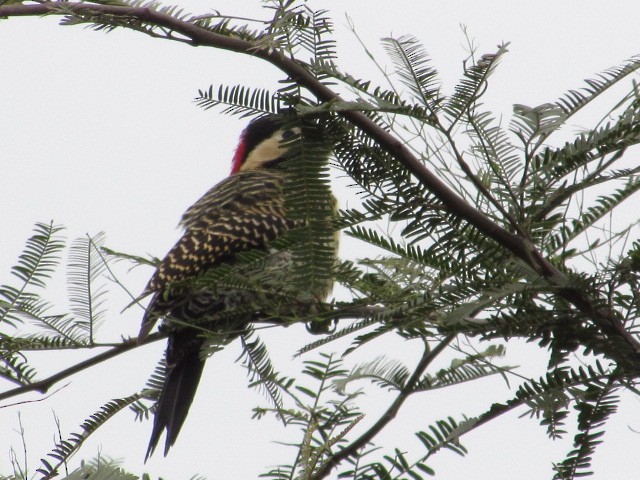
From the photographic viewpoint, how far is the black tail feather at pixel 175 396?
3783mm

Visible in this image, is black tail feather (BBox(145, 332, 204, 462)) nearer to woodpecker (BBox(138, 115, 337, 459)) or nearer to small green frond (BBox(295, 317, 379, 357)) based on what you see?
woodpecker (BBox(138, 115, 337, 459))

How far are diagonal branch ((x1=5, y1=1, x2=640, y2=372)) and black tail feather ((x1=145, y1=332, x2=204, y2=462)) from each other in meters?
2.20

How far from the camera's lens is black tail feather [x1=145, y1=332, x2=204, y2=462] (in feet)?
12.4

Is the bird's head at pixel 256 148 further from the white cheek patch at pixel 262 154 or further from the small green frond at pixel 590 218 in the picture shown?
the small green frond at pixel 590 218

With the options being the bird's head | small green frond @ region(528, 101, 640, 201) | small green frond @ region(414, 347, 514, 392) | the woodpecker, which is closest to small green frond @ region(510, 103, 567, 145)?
small green frond @ region(528, 101, 640, 201)

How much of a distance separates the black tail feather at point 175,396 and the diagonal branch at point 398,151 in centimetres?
220

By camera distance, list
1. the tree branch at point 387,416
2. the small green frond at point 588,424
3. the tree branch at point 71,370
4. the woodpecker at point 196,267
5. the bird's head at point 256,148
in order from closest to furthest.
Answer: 1. the small green frond at point 588,424
2. the tree branch at point 387,416
3. the tree branch at point 71,370
4. the woodpecker at point 196,267
5. the bird's head at point 256,148

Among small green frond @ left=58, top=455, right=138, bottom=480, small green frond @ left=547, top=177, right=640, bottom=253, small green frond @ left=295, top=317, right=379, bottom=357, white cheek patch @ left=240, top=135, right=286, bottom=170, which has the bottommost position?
small green frond @ left=58, top=455, right=138, bottom=480

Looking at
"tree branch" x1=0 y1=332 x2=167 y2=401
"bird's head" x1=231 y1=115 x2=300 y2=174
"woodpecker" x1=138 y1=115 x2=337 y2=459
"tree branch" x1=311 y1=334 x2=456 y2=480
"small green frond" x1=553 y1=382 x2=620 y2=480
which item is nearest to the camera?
"small green frond" x1=553 y1=382 x2=620 y2=480

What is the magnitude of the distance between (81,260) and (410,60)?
153 cm

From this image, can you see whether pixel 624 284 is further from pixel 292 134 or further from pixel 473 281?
pixel 292 134

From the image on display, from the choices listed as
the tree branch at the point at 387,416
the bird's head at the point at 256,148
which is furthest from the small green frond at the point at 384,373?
the bird's head at the point at 256,148

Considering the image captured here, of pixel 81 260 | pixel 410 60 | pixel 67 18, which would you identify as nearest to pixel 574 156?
pixel 410 60

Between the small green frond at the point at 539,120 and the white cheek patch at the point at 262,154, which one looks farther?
the white cheek patch at the point at 262,154
